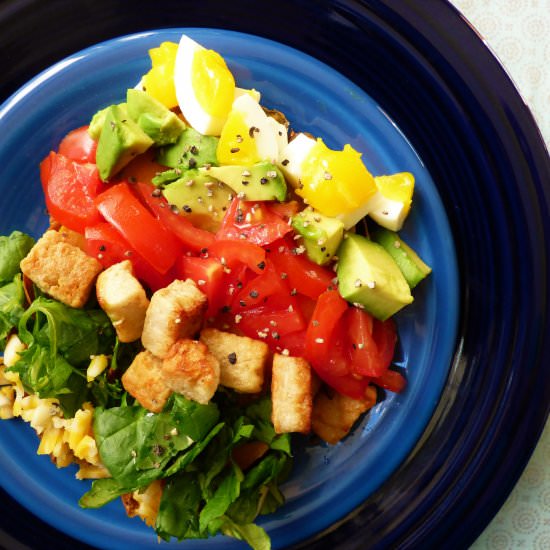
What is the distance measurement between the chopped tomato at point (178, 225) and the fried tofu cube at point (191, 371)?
33 centimetres

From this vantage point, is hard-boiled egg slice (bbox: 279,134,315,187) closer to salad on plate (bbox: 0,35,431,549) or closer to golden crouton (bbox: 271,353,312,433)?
salad on plate (bbox: 0,35,431,549)

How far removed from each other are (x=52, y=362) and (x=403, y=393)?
1175 mm

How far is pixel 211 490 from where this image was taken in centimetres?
206

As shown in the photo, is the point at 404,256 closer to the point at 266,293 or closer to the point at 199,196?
the point at 266,293

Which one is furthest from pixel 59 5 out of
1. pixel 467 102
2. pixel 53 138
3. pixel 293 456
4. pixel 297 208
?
pixel 293 456

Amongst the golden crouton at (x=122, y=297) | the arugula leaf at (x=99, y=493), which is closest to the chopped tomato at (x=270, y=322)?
the golden crouton at (x=122, y=297)

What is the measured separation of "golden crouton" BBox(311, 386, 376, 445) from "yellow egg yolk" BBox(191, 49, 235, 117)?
101 centimetres

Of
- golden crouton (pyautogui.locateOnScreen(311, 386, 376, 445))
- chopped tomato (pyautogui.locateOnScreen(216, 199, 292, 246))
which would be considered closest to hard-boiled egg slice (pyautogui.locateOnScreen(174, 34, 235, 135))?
chopped tomato (pyautogui.locateOnScreen(216, 199, 292, 246))

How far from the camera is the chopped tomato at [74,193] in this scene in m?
2.12

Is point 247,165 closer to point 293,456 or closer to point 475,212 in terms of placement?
point 475,212

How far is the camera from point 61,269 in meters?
2.02

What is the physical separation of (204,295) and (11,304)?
68 cm

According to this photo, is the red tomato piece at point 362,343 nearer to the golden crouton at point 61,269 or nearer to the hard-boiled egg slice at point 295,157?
the hard-boiled egg slice at point 295,157

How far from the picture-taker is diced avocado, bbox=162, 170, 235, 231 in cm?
204
